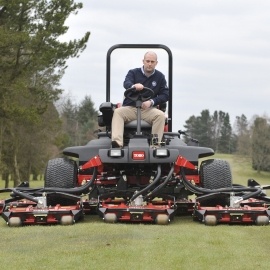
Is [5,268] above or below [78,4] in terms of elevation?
below

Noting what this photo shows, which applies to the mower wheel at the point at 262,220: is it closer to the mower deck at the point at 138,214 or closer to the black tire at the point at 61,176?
the mower deck at the point at 138,214

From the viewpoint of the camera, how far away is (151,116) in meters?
8.64

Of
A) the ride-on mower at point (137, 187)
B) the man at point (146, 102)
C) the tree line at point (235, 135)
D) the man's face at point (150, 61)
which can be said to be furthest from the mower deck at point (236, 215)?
the tree line at point (235, 135)

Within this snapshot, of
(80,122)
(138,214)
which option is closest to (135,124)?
(138,214)

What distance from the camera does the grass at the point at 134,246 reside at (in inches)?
198

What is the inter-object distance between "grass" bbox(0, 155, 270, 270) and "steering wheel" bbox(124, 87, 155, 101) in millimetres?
1848

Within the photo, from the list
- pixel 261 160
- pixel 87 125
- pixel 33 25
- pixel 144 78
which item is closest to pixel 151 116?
pixel 144 78

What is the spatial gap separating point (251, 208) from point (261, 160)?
8033 centimetres

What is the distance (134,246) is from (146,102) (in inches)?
125

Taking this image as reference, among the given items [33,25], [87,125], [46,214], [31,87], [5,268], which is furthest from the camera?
[87,125]

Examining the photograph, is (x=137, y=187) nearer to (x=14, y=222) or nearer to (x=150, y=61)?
(x=150, y=61)

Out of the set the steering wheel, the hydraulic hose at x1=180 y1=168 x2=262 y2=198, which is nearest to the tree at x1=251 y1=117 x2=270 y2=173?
the steering wheel

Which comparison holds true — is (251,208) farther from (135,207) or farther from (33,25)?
(33,25)

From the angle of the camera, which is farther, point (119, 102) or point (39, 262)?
point (119, 102)
